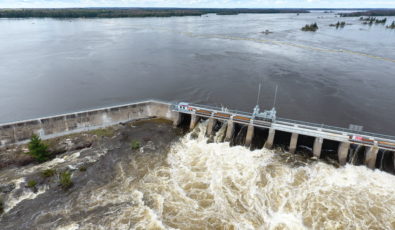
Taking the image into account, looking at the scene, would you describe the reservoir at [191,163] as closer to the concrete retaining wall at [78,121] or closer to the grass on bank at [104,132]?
the grass on bank at [104,132]

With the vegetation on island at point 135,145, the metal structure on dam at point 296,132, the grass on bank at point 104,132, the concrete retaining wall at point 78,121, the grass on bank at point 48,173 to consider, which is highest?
the metal structure on dam at point 296,132

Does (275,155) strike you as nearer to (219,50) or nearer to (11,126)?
(11,126)

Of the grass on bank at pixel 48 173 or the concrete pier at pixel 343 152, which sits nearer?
the grass on bank at pixel 48 173

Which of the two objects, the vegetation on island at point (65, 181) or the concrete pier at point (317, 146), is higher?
the concrete pier at point (317, 146)

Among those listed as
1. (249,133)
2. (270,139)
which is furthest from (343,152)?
(249,133)

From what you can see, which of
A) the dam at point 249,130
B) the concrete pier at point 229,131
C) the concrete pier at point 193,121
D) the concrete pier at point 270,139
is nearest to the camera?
the dam at point 249,130

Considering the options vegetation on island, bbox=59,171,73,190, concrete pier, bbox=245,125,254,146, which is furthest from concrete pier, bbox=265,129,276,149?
vegetation on island, bbox=59,171,73,190

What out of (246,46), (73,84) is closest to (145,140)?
(73,84)

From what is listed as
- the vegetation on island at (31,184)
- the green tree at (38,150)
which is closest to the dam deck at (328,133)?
the green tree at (38,150)

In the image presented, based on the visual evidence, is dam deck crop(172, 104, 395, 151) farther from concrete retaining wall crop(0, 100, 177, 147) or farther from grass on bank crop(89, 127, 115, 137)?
grass on bank crop(89, 127, 115, 137)
